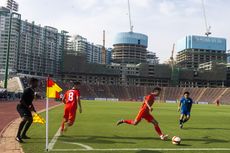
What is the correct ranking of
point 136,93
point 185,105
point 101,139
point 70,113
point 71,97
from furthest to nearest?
point 136,93 → point 185,105 → point 71,97 → point 70,113 → point 101,139

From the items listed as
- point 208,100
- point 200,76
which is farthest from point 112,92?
point 200,76

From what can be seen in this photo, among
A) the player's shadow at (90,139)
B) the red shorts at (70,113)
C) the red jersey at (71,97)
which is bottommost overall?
the player's shadow at (90,139)

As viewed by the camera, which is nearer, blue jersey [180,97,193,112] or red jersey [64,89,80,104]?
red jersey [64,89,80,104]

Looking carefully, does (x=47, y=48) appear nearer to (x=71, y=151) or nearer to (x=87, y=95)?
(x=87, y=95)

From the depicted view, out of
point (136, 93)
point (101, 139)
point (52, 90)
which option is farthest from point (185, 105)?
point (136, 93)

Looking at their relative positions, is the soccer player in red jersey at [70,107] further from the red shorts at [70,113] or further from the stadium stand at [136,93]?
the stadium stand at [136,93]

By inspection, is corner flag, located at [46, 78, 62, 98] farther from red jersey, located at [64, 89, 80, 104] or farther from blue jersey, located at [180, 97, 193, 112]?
blue jersey, located at [180, 97, 193, 112]

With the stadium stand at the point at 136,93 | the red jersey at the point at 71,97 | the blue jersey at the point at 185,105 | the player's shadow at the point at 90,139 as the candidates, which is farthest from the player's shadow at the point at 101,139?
the stadium stand at the point at 136,93

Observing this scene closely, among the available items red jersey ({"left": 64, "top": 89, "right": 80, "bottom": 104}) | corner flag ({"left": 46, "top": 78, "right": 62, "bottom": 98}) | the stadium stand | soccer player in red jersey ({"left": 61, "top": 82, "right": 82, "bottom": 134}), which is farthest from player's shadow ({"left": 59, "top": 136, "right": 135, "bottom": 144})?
the stadium stand

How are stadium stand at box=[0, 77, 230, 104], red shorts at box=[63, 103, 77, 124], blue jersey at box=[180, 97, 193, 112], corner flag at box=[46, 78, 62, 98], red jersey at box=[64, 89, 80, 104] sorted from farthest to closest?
stadium stand at box=[0, 77, 230, 104] → blue jersey at box=[180, 97, 193, 112] → red jersey at box=[64, 89, 80, 104] → red shorts at box=[63, 103, 77, 124] → corner flag at box=[46, 78, 62, 98]

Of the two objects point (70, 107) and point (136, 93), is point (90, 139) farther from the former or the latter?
point (136, 93)

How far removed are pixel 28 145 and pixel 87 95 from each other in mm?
111529

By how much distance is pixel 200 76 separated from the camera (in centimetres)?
18562

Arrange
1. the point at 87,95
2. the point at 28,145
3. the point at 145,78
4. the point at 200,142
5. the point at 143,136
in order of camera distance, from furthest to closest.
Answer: the point at 145,78 < the point at 87,95 < the point at 143,136 < the point at 200,142 < the point at 28,145
